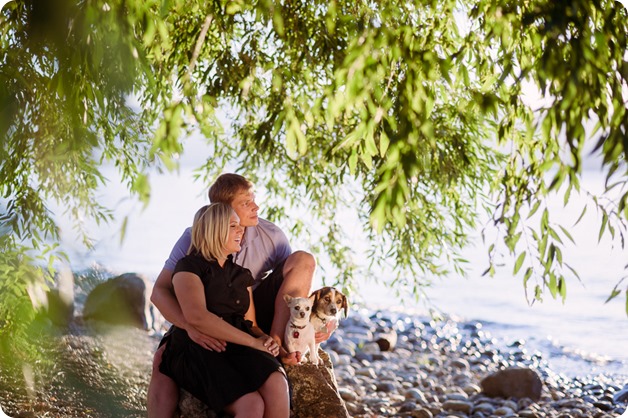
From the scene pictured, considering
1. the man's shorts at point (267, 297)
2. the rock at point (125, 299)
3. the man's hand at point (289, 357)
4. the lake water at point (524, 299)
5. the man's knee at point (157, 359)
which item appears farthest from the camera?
the lake water at point (524, 299)

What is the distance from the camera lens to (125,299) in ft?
27.5

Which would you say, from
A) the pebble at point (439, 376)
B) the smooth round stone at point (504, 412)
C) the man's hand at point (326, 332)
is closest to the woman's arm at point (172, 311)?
the man's hand at point (326, 332)

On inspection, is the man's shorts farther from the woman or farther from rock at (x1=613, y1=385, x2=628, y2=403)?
rock at (x1=613, y1=385, x2=628, y2=403)

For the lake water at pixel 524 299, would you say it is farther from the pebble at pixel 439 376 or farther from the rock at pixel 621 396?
the rock at pixel 621 396

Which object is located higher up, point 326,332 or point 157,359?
point 326,332

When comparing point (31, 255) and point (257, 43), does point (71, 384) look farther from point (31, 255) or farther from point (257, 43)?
point (257, 43)

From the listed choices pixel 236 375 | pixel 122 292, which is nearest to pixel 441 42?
pixel 236 375

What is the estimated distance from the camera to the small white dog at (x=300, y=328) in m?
3.50

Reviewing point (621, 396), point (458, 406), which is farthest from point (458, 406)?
point (621, 396)

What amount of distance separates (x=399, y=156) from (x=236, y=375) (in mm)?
1172

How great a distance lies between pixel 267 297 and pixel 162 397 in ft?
2.09

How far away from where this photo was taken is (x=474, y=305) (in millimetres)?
14305

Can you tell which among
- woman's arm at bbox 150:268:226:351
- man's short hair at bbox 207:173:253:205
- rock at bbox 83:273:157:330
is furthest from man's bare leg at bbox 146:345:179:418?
rock at bbox 83:273:157:330

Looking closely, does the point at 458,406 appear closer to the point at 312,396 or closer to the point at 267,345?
the point at 312,396
